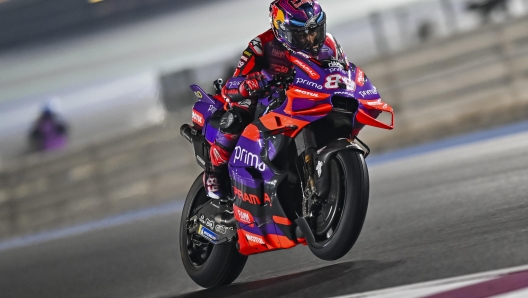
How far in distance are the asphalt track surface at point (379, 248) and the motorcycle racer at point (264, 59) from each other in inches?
31.0

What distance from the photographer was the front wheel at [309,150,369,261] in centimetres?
425

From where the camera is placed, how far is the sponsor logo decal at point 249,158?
4.89 meters

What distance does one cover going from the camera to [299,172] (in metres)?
4.74

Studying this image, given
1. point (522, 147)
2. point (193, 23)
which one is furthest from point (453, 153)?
point (193, 23)

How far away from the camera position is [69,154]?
44.9 ft

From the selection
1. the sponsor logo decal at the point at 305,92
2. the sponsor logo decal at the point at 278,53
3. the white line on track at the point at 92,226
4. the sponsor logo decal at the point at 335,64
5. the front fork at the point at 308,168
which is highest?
the sponsor logo decal at the point at 278,53

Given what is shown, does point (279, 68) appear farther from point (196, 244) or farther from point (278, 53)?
point (196, 244)

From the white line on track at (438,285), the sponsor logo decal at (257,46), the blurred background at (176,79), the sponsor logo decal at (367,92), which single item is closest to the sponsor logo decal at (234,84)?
the sponsor logo decal at (257,46)

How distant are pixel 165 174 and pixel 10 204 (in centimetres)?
250

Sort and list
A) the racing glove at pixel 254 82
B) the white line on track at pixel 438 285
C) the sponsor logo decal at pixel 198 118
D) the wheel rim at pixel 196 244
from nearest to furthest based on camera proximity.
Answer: the white line on track at pixel 438 285 < the racing glove at pixel 254 82 < the wheel rim at pixel 196 244 < the sponsor logo decal at pixel 198 118

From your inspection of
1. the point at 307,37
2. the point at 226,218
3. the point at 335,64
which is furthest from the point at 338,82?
the point at 226,218

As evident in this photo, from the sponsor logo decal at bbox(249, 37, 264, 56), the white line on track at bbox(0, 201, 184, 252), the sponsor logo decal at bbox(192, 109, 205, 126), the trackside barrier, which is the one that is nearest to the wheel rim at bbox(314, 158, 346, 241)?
the sponsor logo decal at bbox(249, 37, 264, 56)

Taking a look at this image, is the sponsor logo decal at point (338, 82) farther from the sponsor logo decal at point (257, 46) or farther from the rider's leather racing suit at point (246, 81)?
the sponsor logo decal at point (257, 46)

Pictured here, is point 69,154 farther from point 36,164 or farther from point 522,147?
point 522,147
